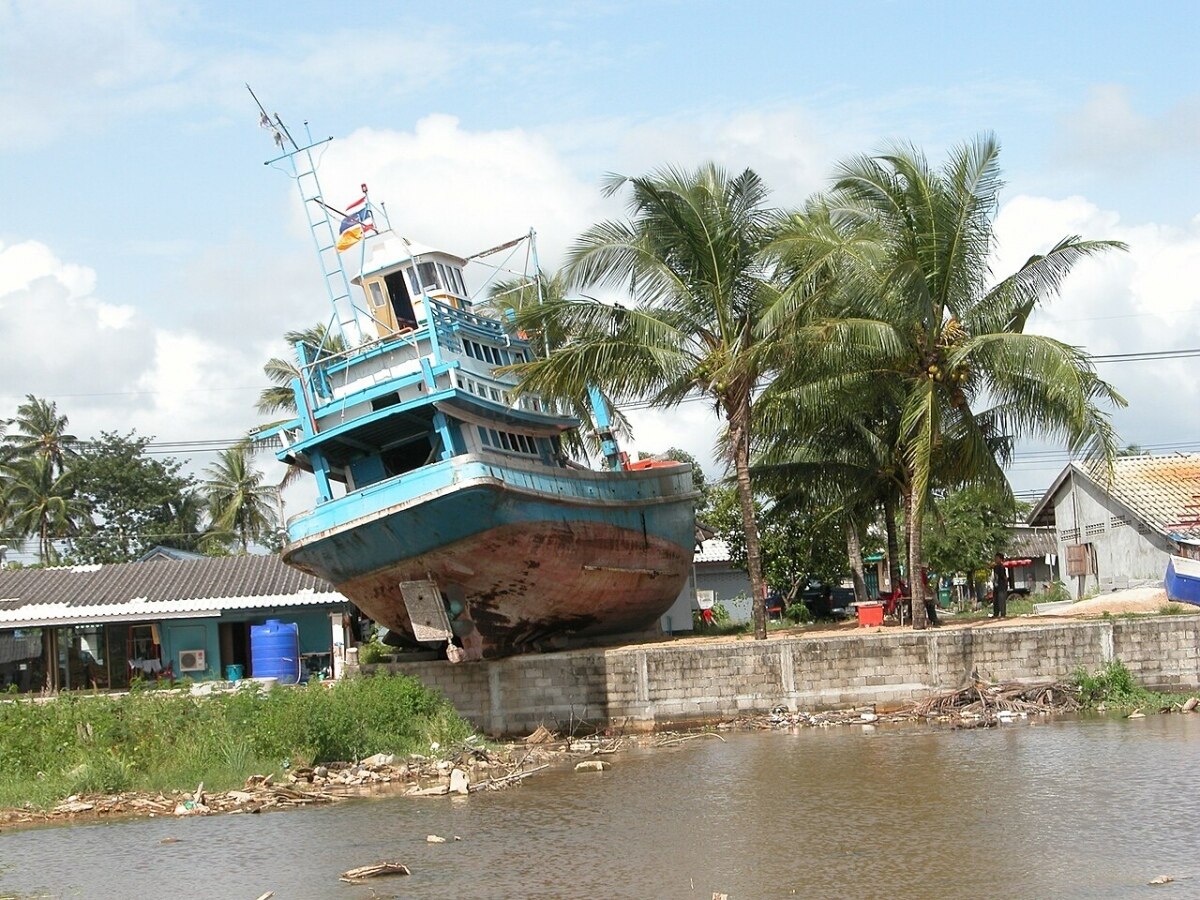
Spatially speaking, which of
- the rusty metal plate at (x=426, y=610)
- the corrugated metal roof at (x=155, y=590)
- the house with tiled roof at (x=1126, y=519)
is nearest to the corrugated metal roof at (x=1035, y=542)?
the house with tiled roof at (x=1126, y=519)

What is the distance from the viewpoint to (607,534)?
81.6 feet

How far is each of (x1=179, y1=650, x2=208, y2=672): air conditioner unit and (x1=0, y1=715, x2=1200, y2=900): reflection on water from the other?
47.8 ft

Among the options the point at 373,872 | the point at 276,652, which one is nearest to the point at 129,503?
the point at 276,652

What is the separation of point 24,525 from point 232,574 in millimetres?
19749

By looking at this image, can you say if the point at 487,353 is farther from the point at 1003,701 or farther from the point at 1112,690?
the point at 1112,690

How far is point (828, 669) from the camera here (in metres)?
21.1

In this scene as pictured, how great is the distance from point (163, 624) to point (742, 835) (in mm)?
20141

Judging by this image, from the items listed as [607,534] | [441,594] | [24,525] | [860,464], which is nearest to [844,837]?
[441,594]

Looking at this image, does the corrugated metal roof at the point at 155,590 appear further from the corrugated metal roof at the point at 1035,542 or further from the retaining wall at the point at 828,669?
the corrugated metal roof at the point at 1035,542

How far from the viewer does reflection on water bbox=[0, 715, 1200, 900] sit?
35.9 feet

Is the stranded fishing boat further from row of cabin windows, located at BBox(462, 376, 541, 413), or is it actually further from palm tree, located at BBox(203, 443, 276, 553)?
palm tree, located at BBox(203, 443, 276, 553)

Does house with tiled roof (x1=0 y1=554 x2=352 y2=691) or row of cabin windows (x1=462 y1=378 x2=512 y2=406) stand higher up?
row of cabin windows (x1=462 y1=378 x2=512 y2=406)

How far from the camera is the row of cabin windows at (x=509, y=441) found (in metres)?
23.3

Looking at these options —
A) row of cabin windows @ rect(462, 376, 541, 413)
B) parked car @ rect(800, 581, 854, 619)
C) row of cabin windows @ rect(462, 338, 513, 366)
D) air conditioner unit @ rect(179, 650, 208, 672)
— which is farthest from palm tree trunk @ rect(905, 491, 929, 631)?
air conditioner unit @ rect(179, 650, 208, 672)
